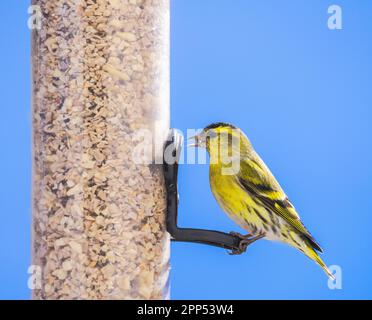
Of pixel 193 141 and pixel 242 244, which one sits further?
pixel 193 141

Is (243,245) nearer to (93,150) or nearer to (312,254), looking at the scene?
(312,254)

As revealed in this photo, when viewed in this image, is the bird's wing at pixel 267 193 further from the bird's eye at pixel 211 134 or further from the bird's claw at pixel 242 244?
the bird's claw at pixel 242 244

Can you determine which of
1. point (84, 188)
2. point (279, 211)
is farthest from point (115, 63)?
point (279, 211)

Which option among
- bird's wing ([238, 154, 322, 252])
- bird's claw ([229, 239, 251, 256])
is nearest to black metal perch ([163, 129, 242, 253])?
bird's claw ([229, 239, 251, 256])

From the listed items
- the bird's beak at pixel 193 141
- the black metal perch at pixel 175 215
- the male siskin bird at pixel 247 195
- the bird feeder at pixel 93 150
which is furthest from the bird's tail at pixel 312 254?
the bird feeder at pixel 93 150

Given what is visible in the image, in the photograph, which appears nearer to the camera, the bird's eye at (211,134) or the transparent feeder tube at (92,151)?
the transparent feeder tube at (92,151)

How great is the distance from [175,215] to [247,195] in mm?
466

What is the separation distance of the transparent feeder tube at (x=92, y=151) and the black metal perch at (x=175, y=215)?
80 millimetres

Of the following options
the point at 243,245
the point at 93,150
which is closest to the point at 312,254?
the point at 243,245

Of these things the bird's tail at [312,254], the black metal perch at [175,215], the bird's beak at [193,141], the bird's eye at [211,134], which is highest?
the bird's eye at [211,134]

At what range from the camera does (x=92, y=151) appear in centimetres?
158

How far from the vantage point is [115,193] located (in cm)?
158

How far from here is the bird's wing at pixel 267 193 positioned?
7.01ft

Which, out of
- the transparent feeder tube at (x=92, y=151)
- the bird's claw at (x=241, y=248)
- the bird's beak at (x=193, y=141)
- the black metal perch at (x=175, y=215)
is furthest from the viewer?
the bird's beak at (x=193, y=141)
